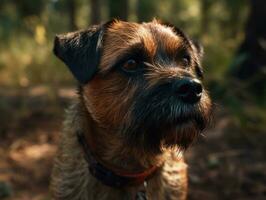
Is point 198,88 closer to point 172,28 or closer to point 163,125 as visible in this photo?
point 163,125

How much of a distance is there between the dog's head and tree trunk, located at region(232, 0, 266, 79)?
484 centimetres

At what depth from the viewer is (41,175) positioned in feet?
22.5

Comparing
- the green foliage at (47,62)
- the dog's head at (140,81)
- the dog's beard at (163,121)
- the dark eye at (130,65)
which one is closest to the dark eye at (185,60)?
the dog's head at (140,81)

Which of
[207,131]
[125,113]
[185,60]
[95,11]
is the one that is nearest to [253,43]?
[207,131]

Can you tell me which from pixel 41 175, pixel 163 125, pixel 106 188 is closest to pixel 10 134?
pixel 41 175

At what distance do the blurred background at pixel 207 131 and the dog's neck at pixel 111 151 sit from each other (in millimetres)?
456

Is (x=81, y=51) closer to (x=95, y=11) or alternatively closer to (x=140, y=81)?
(x=140, y=81)

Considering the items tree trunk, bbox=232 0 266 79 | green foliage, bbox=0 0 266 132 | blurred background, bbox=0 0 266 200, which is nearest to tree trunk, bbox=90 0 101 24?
blurred background, bbox=0 0 266 200

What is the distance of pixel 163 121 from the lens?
4.01 m

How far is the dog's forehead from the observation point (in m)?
4.42

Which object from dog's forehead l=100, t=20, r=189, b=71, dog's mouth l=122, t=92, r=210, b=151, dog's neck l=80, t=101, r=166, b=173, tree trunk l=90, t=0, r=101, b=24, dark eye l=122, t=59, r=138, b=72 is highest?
dog's forehead l=100, t=20, r=189, b=71

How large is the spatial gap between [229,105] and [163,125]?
11.5ft

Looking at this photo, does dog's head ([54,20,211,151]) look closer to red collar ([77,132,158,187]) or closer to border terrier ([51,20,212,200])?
border terrier ([51,20,212,200])

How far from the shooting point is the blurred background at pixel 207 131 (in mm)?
6637
